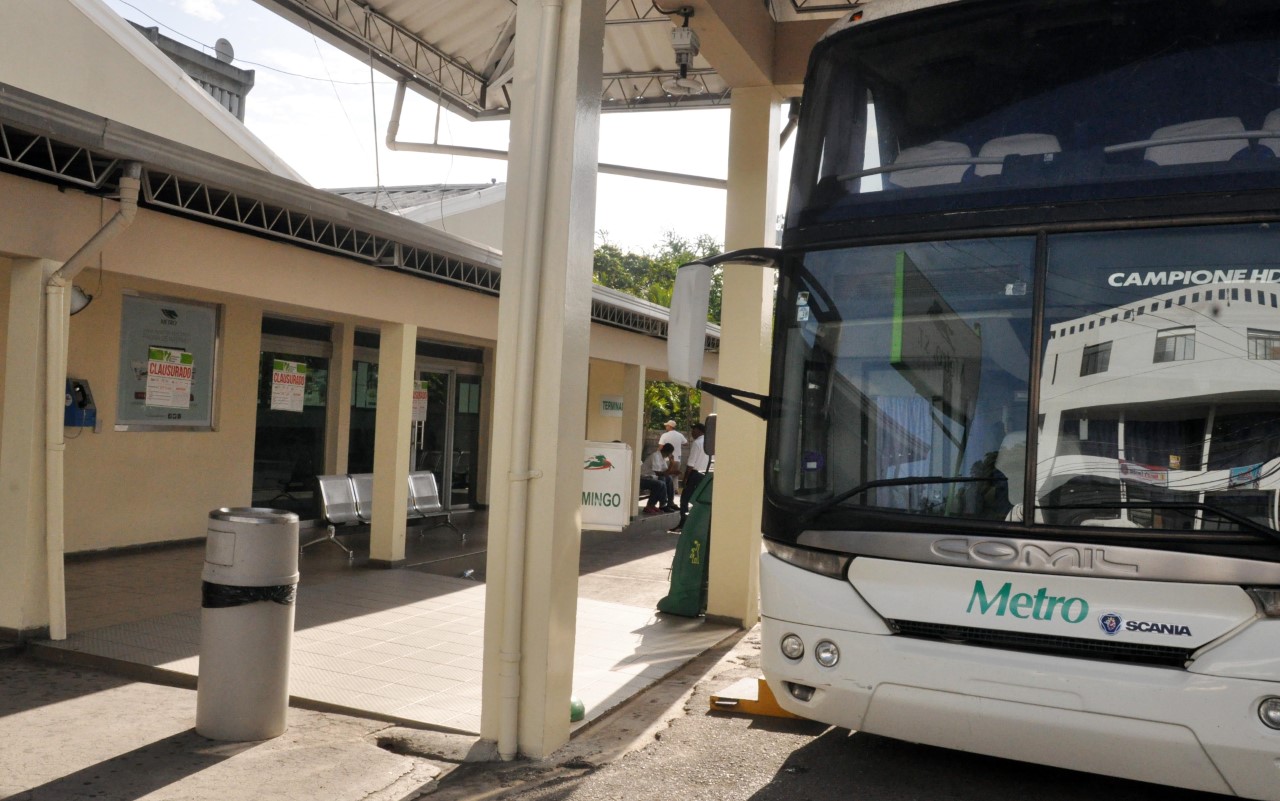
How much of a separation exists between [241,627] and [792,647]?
110 inches

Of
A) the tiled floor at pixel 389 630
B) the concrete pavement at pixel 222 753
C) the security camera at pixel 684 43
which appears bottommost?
the concrete pavement at pixel 222 753

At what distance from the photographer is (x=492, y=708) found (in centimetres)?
540

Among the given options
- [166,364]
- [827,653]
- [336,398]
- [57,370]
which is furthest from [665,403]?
[827,653]

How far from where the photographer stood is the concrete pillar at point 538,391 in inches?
210

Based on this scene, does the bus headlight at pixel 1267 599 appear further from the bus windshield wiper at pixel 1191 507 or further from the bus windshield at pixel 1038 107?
the bus windshield at pixel 1038 107

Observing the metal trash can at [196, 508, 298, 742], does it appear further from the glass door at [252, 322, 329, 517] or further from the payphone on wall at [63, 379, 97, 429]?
the glass door at [252, 322, 329, 517]

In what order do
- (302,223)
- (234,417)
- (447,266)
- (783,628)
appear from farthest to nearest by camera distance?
(234,417)
(447,266)
(302,223)
(783,628)

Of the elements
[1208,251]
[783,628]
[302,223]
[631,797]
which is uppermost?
[302,223]

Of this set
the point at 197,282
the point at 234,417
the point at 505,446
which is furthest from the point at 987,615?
Answer: the point at 234,417

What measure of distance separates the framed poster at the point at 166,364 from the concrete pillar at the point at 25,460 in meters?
3.92

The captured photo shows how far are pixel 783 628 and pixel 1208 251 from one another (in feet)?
7.65

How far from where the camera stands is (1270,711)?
3.76 meters

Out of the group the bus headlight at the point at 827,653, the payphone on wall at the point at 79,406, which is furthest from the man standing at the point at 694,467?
the bus headlight at the point at 827,653

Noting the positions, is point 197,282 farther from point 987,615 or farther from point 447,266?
point 987,615
